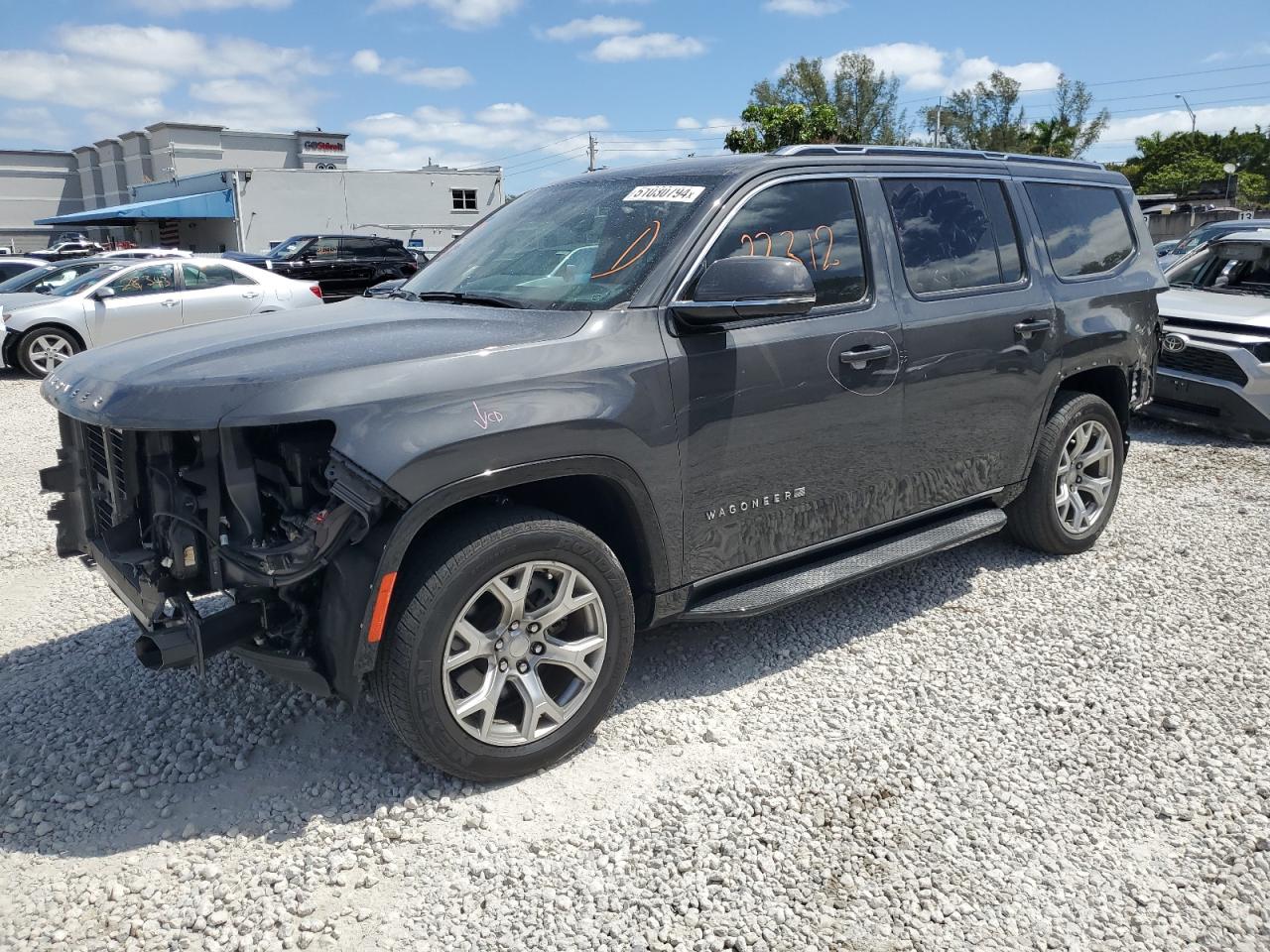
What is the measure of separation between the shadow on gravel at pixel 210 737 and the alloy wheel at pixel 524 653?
320mm

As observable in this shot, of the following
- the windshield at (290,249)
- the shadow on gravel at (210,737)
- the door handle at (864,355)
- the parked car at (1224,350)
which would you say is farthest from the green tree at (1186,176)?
the shadow on gravel at (210,737)

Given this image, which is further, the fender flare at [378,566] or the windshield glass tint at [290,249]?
the windshield glass tint at [290,249]

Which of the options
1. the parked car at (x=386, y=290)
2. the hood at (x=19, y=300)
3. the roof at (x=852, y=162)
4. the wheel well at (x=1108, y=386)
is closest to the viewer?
the roof at (x=852, y=162)

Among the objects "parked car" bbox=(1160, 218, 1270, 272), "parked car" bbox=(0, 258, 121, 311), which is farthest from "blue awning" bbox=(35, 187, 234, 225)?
"parked car" bbox=(1160, 218, 1270, 272)

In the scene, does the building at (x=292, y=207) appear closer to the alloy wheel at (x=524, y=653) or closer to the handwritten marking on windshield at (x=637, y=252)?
the handwritten marking on windshield at (x=637, y=252)

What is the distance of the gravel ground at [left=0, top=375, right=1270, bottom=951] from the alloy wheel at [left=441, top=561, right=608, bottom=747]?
25 cm

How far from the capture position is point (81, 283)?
13.1 m

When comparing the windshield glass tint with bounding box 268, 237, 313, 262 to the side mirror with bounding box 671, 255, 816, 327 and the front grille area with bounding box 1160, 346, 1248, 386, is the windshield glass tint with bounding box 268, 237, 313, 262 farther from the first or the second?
the side mirror with bounding box 671, 255, 816, 327

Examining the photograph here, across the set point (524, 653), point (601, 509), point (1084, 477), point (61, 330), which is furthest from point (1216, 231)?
point (61, 330)

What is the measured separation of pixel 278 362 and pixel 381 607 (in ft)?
2.62

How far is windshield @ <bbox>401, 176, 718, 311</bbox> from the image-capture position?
3.56 metres

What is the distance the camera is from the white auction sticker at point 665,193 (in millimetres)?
3705

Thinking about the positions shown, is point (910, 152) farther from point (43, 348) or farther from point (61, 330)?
point (43, 348)

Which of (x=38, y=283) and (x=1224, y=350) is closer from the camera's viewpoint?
(x=1224, y=350)
